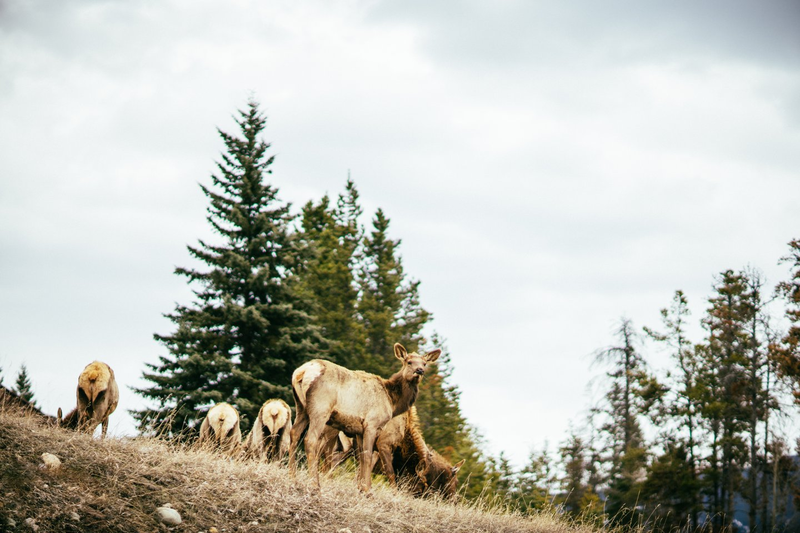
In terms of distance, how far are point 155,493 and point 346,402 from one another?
3.06 metres

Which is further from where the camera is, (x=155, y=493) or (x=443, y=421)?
(x=443, y=421)

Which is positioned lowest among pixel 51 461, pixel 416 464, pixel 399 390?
pixel 51 461

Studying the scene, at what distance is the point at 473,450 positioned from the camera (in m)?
27.1

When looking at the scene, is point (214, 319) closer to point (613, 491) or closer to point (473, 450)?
point (473, 450)

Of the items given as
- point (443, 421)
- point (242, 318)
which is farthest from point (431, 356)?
point (443, 421)

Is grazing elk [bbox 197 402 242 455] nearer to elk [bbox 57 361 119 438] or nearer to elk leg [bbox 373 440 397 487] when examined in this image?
elk [bbox 57 361 119 438]

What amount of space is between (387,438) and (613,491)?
25.5 meters

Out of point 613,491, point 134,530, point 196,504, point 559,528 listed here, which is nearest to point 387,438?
point 559,528

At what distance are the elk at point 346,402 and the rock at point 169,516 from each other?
Result: 2326mm

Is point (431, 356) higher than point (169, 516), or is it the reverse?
point (431, 356)

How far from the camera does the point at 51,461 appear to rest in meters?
7.48

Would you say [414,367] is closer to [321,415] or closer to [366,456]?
[366,456]

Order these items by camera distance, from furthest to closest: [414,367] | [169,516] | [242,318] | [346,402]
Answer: [242,318] → [414,367] → [346,402] → [169,516]

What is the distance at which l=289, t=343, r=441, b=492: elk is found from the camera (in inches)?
375
